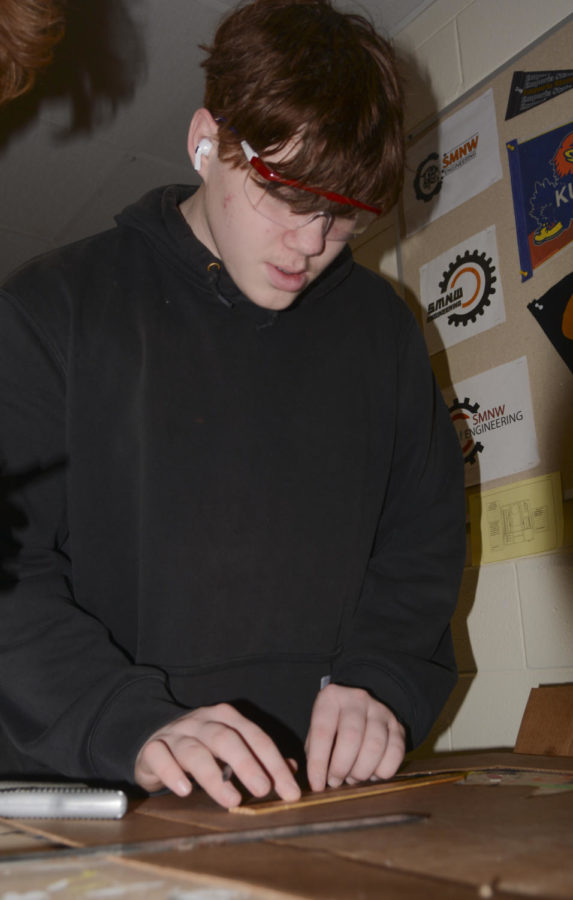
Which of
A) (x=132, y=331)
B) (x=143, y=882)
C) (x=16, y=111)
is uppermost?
(x=16, y=111)

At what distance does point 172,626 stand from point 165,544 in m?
0.09

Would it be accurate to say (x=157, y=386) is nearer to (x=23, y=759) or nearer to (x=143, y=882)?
(x=23, y=759)

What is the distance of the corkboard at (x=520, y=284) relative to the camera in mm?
1415

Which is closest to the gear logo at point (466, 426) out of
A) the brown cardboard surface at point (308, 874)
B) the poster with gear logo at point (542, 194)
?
the poster with gear logo at point (542, 194)

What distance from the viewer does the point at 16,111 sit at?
226 centimetres

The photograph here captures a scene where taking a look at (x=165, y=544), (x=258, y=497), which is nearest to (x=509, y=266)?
(x=258, y=497)

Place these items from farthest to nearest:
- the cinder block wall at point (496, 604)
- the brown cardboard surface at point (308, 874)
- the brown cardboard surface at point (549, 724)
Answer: the cinder block wall at point (496, 604) < the brown cardboard surface at point (549, 724) < the brown cardboard surface at point (308, 874)

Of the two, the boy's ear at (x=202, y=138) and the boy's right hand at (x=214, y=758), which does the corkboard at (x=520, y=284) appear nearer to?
the boy's ear at (x=202, y=138)

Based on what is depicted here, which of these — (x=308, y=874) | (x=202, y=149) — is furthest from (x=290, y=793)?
(x=202, y=149)

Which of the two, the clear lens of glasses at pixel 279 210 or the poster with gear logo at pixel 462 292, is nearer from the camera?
the clear lens of glasses at pixel 279 210

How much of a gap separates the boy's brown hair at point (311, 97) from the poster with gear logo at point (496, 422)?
0.64 m

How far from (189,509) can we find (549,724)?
1.70ft

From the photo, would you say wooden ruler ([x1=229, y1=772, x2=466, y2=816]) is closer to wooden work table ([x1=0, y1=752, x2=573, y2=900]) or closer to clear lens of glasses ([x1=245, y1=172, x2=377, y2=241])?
wooden work table ([x1=0, y1=752, x2=573, y2=900])

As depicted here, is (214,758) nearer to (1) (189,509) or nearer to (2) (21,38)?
(1) (189,509)
